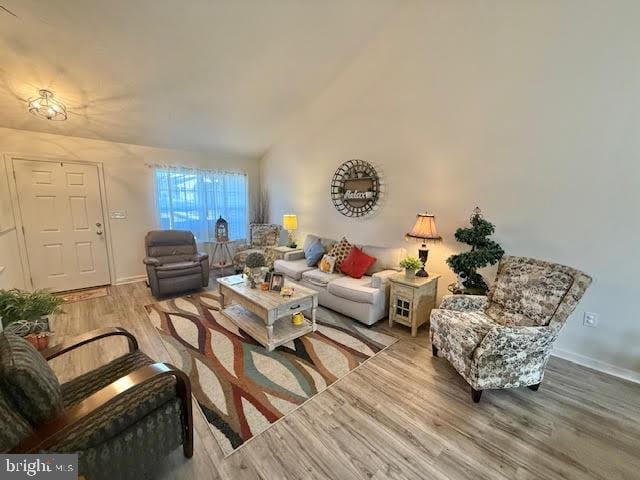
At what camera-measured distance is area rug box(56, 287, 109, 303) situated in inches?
148

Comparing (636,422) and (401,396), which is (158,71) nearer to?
(401,396)

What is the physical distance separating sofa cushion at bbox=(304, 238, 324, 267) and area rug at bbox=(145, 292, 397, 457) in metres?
0.81

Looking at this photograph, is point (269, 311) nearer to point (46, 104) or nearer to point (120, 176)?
point (46, 104)

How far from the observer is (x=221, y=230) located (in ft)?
16.5

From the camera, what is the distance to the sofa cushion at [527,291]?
216cm

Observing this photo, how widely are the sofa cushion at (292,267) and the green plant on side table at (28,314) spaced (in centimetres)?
240

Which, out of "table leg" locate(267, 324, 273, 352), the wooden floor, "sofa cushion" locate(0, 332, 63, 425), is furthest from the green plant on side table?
"table leg" locate(267, 324, 273, 352)

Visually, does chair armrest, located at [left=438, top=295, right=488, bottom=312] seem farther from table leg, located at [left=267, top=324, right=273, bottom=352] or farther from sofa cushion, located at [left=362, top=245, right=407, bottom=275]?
table leg, located at [left=267, top=324, right=273, bottom=352]

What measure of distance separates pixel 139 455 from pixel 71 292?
3888mm

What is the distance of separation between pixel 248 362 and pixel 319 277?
4.67 feet

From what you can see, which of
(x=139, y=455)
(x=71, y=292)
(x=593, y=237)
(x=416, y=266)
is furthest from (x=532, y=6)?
(x=71, y=292)

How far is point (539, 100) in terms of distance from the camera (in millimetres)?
2473

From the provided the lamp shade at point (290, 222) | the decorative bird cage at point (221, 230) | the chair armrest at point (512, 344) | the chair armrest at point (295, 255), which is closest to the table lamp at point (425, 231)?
the chair armrest at point (512, 344)

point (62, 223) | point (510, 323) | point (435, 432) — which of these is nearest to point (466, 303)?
point (510, 323)
